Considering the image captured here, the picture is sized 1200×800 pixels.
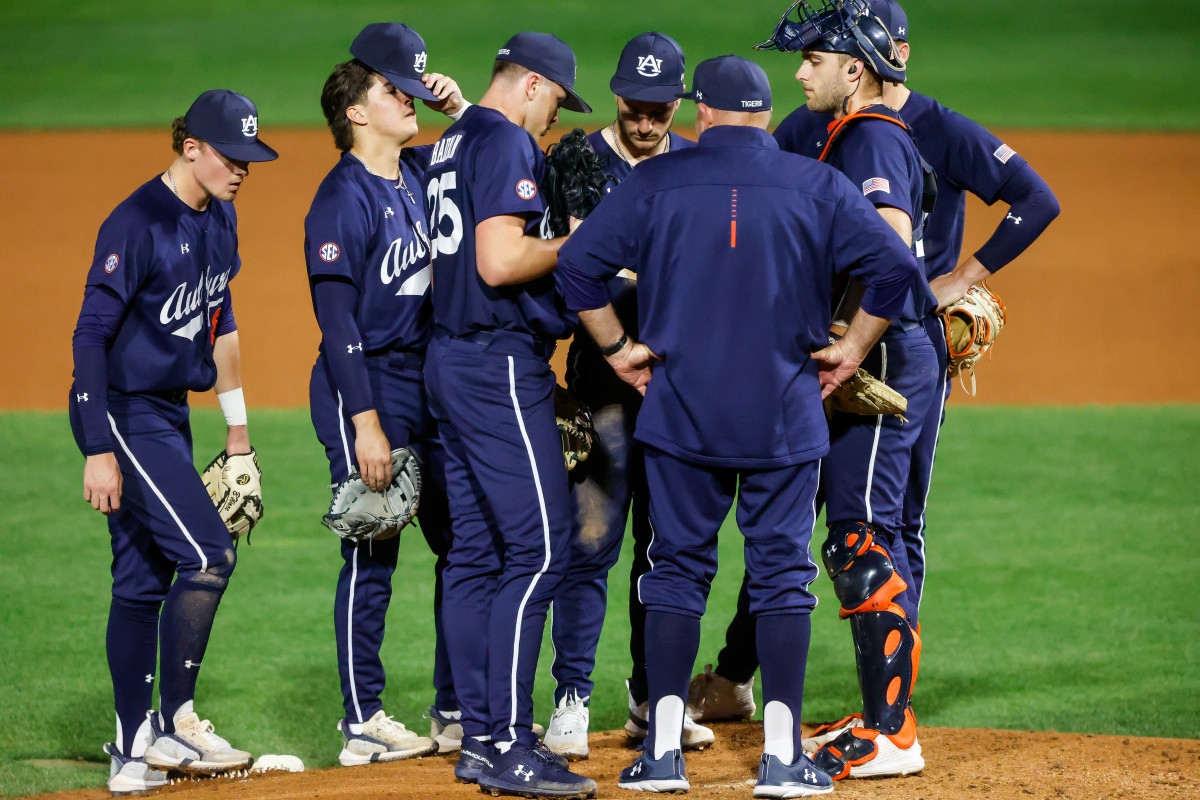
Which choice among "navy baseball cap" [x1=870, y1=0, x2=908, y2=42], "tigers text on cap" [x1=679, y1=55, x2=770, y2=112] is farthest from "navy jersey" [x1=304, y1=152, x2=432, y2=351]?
"navy baseball cap" [x1=870, y1=0, x2=908, y2=42]

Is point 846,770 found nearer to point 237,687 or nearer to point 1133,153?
point 237,687

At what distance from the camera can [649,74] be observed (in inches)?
154

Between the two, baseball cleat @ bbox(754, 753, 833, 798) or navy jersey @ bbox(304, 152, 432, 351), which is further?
navy jersey @ bbox(304, 152, 432, 351)

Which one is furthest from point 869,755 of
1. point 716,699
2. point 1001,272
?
point 1001,272

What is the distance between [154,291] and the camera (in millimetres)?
4004

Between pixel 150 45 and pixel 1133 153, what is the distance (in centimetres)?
1704

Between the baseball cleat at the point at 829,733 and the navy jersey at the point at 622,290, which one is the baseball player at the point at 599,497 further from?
the baseball cleat at the point at 829,733

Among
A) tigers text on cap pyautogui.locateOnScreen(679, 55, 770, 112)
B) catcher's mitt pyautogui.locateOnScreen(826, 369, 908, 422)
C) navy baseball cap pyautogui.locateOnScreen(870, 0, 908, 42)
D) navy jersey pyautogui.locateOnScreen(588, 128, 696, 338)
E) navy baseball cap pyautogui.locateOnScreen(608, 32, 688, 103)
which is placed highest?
navy baseball cap pyautogui.locateOnScreen(870, 0, 908, 42)

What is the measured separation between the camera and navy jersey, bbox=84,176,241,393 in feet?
12.8

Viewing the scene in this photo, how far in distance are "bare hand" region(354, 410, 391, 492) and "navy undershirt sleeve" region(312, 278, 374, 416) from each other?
0.12 feet

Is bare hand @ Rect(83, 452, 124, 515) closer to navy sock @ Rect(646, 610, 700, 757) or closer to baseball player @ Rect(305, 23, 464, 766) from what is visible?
baseball player @ Rect(305, 23, 464, 766)

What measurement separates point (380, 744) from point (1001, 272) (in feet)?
35.7

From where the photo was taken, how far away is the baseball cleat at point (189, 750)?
4070 millimetres

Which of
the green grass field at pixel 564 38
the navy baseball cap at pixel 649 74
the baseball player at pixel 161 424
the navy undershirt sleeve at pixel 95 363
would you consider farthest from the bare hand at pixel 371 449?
the green grass field at pixel 564 38
